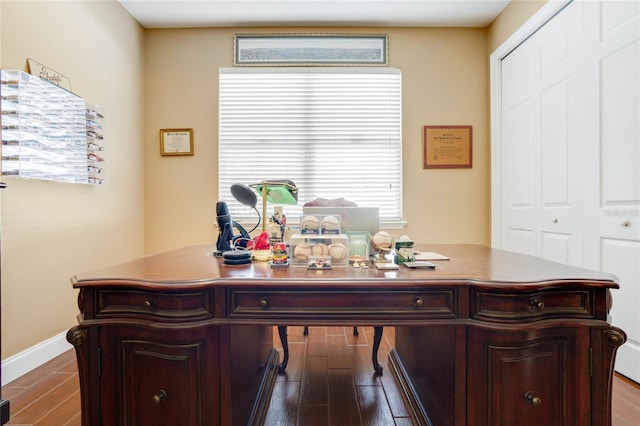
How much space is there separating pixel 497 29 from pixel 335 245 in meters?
2.96

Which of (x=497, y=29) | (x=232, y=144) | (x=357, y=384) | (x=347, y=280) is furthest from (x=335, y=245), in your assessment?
(x=497, y=29)

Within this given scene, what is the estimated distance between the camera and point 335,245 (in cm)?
114

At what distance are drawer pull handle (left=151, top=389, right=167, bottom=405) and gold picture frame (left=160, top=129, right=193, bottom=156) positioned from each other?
2.42m

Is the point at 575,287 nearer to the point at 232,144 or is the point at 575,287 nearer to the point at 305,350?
the point at 305,350

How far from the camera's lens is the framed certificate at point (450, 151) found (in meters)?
2.92

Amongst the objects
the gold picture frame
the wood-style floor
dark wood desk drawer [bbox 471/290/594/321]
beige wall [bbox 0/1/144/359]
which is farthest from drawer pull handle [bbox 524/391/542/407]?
the gold picture frame

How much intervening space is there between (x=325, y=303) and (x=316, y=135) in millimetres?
2277

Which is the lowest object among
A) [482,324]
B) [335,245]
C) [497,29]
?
[482,324]

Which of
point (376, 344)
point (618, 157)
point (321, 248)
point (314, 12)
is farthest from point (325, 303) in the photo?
point (314, 12)

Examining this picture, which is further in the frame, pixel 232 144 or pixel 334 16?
pixel 232 144

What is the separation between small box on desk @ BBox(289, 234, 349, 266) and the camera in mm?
1133

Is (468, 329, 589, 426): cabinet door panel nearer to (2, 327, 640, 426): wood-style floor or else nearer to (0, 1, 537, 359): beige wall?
(2, 327, 640, 426): wood-style floor

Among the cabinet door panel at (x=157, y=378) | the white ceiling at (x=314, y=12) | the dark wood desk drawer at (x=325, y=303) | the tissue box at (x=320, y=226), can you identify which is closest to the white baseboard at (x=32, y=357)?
the cabinet door panel at (x=157, y=378)

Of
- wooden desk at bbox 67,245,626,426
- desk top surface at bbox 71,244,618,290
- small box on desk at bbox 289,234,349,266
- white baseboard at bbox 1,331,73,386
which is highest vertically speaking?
small box on desk at bbox 289,234,349,266
